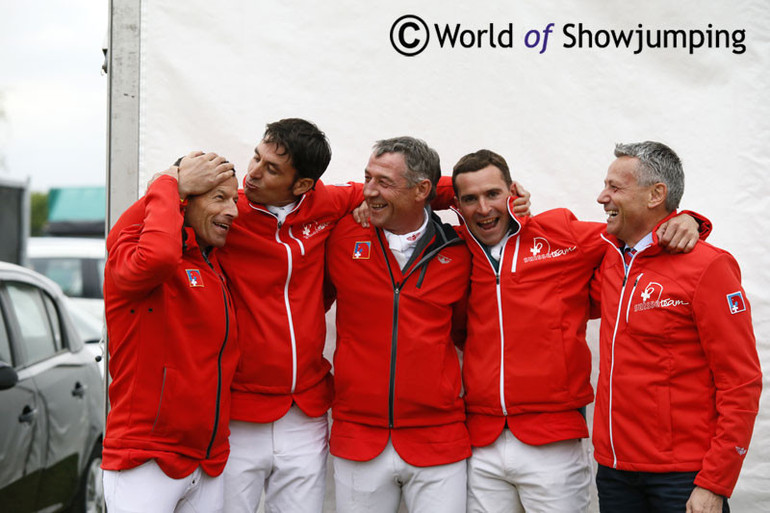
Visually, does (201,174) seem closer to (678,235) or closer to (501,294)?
(501,294)

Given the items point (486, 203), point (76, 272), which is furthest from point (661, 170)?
point (76, 272)

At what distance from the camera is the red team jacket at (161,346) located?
2570 mm

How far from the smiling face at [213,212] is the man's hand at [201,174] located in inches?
1.0

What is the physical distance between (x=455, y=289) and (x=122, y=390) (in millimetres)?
1299

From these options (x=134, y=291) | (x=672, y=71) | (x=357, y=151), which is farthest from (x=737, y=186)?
(x=134, y=291)

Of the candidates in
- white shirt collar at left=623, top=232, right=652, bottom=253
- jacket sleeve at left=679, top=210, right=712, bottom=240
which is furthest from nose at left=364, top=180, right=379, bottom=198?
jacket sleeve at left=679, top=210, right=712, bottom=240

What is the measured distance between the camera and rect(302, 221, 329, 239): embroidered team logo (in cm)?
325

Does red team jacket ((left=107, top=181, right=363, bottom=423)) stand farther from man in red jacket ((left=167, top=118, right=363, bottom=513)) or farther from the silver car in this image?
the silver car

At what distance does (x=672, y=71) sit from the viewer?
3.64 m

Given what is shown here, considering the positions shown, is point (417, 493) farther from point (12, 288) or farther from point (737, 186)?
point (12, 288)

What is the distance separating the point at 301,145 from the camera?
10.5 feet

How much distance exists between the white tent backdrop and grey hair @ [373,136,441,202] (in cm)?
27

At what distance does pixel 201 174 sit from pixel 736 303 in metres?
1.83

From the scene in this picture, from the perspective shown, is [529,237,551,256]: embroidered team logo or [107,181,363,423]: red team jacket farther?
[529,237,551,256]: embroidered team logo
